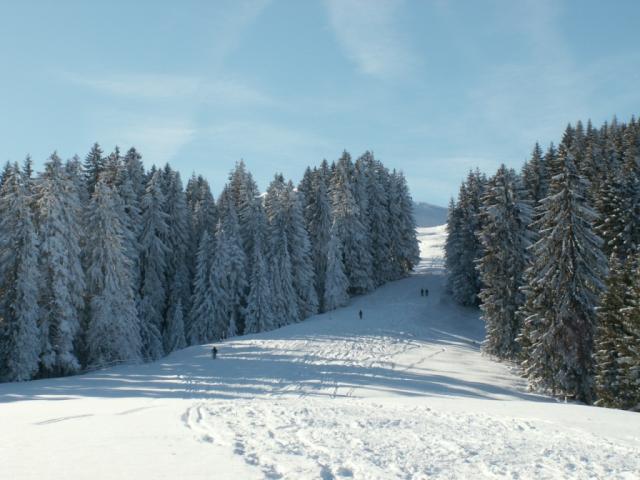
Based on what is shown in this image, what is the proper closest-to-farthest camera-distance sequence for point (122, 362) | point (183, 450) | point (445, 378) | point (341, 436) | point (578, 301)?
1. point (183, 450)
2. point (341, 436)
3. point (578, 301)
4. point (445, 378)
5. point (122, 362)

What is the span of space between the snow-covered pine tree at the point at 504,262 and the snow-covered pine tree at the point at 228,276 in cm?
2592

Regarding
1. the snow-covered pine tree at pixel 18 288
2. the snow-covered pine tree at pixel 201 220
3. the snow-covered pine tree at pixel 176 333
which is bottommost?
the snow-covered pine tree at pixel 176 333

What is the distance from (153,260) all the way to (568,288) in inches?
1485

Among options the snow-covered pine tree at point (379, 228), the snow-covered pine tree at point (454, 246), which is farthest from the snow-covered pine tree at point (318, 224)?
the snow-covered pine tree at point (454, 246)

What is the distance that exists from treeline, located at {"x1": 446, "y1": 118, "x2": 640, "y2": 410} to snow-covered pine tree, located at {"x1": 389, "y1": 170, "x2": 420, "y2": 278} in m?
32.2

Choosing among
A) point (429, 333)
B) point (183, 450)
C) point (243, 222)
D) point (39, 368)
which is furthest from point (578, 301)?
point (243, 222)

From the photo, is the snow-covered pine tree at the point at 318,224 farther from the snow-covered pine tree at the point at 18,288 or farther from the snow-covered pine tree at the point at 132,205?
the snow-covered pine tree at the point at 18,288

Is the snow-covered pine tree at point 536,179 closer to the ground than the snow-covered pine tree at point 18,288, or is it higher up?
higher up

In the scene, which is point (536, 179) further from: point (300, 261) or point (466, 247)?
point (300, 261)

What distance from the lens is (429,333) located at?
157 ft

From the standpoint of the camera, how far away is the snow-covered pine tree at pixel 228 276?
51.5 metres

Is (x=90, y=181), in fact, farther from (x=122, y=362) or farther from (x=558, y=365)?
(x=558, y=365)

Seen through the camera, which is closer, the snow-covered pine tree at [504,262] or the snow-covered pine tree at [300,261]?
the snow-covered pine tree at [504,262]

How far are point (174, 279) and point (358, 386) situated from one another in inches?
1240
